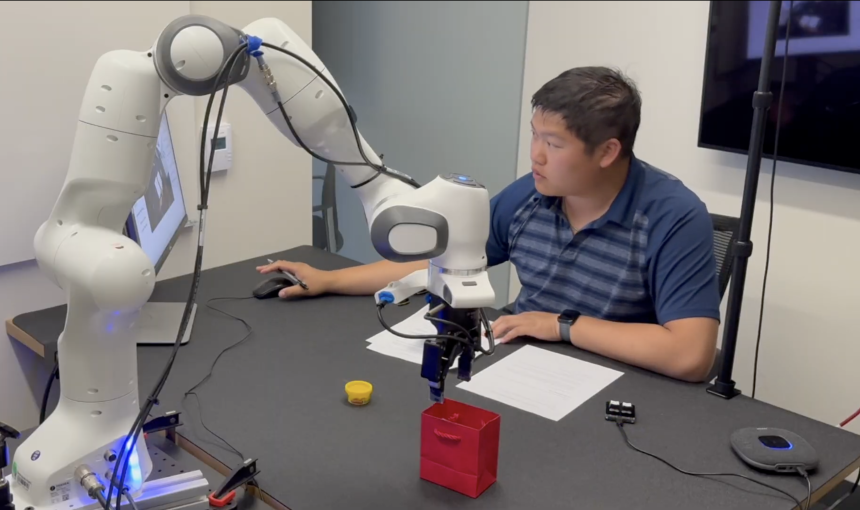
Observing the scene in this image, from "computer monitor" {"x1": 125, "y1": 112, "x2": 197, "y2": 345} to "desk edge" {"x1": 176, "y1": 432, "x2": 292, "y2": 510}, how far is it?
377mm

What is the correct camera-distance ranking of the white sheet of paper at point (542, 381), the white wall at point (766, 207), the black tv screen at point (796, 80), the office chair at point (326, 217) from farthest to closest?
1. the office chair at point (326, 217)
2. the white wall at point (766, 207)
3. the black tv screen at point (796, 80)
4. the white sheet of paper at point (542, 381)

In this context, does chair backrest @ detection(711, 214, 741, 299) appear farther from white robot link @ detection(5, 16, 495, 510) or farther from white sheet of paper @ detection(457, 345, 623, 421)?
white robot link @ detection(5, 16, 495, 510)

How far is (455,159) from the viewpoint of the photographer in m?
3.24

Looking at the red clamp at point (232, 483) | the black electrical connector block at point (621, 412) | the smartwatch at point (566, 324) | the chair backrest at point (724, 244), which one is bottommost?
the red clamp at point (232, 483)

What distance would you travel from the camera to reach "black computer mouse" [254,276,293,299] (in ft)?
5.94

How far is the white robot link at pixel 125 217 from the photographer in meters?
0.91

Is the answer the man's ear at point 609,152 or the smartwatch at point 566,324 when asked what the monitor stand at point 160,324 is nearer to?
the smartwatch at point 566,324

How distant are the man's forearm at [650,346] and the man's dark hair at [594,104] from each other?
397 millimetres

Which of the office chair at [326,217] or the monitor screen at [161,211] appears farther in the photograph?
the office chair at [326,217]

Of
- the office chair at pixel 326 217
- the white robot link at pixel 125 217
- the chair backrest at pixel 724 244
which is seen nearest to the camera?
the white robot link at pixel 125 217

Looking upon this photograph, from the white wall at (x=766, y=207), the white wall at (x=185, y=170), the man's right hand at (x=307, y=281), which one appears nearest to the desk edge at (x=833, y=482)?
the man's right hand at (x=307, y=281)

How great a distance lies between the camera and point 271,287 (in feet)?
5.95

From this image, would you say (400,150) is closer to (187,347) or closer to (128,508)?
(187,347)

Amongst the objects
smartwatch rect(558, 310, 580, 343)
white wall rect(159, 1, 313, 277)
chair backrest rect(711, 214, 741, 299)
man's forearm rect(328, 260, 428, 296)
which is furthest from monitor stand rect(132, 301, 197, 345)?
chair backrest rect(711, 214, 741, 299)
